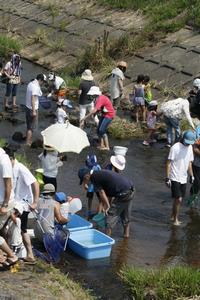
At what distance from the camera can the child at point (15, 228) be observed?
9336 millimetres

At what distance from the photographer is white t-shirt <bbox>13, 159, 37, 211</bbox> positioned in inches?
373

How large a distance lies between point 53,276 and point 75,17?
21.0 m

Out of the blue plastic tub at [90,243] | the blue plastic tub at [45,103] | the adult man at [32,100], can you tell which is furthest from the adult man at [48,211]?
the blue plastic tub at [45,103]

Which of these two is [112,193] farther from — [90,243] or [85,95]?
[85,95]

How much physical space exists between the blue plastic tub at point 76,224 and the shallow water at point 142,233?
1.54 feet

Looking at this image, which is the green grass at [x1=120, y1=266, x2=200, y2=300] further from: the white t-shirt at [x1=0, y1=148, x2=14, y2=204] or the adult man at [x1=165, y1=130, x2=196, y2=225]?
the adult man at [x1=165, y1=130, x2=196, y2=225]

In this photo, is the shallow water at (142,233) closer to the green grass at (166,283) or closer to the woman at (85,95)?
the green grass at (166,283)

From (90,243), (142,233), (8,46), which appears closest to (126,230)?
(142,233)

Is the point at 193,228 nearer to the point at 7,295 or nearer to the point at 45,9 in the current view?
the point at 7,295

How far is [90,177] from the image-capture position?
10.7 meters

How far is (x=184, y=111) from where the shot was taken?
51.3ft

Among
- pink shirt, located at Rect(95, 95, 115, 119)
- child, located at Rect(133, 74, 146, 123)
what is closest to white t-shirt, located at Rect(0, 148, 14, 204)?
pink shirt, located at Rect(95, 95, 115, 119)

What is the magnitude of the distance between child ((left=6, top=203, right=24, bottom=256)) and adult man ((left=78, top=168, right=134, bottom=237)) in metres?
1.66

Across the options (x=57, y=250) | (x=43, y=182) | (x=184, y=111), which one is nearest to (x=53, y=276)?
(x=57, y=250)
